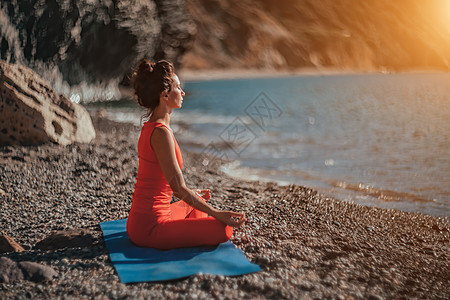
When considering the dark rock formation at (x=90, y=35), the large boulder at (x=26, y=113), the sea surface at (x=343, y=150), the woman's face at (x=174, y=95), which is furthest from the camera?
the dark rock formation at (x=90, y=35)

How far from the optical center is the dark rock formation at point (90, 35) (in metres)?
22.3

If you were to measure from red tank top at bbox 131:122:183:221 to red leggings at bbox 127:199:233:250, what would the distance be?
0.09 metres

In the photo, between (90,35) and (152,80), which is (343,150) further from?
(90,35)

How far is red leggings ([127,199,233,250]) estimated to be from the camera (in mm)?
3936

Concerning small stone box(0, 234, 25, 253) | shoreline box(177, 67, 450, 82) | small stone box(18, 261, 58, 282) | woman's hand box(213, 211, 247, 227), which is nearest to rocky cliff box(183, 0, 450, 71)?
shoreline box(177, 67, 450, 82)

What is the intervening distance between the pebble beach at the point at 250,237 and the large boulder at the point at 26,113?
15.9 inches

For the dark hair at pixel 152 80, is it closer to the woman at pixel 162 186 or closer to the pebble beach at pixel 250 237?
the woman at pixel 162 186

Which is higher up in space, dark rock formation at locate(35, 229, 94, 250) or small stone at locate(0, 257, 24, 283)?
small stone at locate(0, 257, 24, 283)

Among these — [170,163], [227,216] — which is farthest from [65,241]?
[227,216]

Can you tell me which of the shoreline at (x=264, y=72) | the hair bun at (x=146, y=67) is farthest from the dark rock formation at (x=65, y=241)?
the shoreline at (x=264, y=72)

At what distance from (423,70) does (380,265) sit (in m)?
121

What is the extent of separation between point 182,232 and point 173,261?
11.3 inches

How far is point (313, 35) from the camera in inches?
4641

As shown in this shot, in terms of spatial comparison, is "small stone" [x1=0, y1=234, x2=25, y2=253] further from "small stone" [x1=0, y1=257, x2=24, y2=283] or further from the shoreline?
the shoreline
